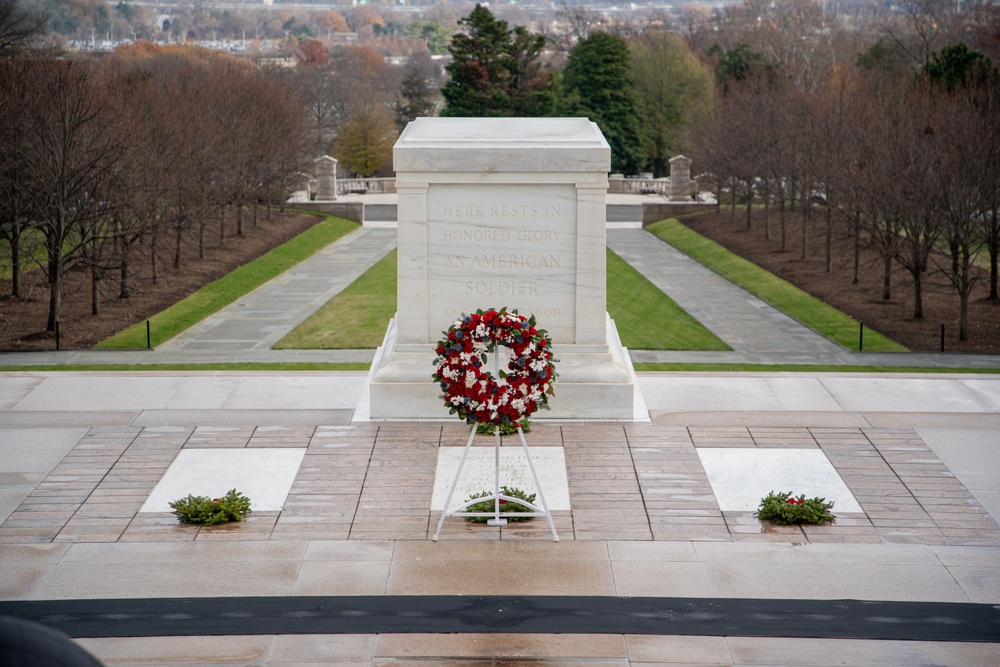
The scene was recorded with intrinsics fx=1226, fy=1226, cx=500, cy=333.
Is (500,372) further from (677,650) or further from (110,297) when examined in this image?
(110,297)

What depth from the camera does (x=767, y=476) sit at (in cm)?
1303

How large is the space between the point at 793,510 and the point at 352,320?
18.8 m

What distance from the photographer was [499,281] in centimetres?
1496

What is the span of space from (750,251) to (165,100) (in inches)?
825

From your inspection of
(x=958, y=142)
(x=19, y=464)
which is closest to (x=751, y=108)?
(x=958, y=142)

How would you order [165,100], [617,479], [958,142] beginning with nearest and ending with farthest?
1. [617,479]
2. [958,142]
3. [165,100]

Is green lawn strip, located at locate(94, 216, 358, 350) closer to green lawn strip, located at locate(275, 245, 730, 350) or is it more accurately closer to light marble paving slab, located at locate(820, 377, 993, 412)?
green lawn strip, located at locate(275, 245, 730, 350)

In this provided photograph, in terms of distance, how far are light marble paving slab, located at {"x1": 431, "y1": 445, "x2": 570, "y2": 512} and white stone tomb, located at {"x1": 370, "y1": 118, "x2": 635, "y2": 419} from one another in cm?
128

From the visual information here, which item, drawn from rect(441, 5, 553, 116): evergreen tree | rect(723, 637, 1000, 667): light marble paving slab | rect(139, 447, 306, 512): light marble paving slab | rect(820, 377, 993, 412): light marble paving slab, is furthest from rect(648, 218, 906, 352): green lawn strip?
rect(723, 637, 1000, 667): light marble paving slab

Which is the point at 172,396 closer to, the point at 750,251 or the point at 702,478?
the point at 702,478

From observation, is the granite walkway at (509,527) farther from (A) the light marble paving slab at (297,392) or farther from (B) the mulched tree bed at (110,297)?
(B) the mulched tree bed at (110,297)

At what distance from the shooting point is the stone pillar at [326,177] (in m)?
58.9

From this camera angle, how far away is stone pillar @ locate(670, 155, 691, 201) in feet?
194

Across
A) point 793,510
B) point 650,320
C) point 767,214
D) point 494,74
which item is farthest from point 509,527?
point 494,74
